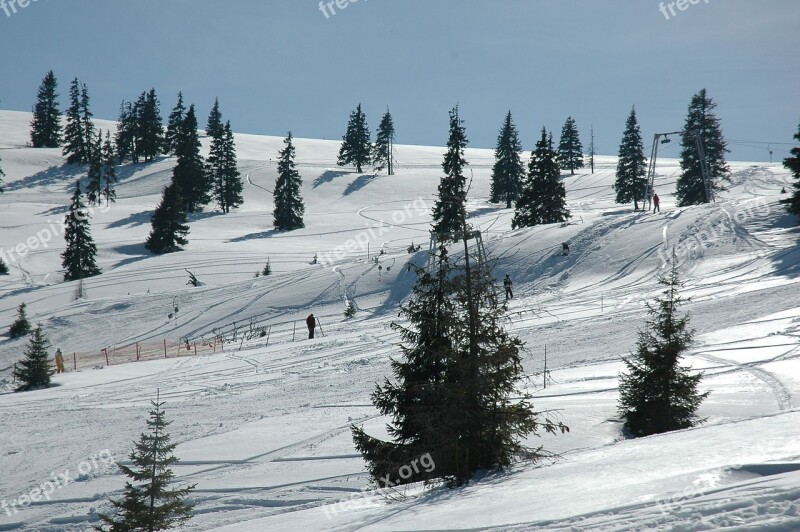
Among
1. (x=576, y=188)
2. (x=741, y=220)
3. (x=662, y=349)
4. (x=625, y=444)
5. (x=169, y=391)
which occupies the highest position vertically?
(x=576, y=188)

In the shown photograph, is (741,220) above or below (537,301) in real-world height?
above

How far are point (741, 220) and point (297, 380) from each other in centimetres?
2879

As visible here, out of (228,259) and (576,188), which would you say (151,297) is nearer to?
(228,259)

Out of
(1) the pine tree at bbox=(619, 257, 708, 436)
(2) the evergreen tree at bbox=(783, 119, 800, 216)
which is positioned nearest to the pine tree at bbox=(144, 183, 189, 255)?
(2) the evergreen tree at bbox=(783, 119, 800, 216)

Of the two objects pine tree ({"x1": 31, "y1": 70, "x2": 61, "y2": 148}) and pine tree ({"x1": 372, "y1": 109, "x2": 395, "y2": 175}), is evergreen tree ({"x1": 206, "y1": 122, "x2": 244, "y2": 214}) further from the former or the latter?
pine tree ({"x1": 31, "y1": 70, "x2": 61, "y2": 148})

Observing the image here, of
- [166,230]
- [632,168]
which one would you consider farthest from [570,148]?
Result: [166,230]

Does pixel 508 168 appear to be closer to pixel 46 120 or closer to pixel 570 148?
pixel 570 148

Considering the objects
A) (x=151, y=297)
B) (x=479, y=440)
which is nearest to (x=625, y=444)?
(x=479, y=440)

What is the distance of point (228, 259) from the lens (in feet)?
164

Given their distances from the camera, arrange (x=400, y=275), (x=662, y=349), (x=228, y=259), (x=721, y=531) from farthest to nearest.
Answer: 1. (x=228, y=259)
2. (x=400, y=275)
3. (x=662, y=349)
4. (x=721, y=531)

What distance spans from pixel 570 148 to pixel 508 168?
27815 millimetres

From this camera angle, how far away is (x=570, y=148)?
97500 mm

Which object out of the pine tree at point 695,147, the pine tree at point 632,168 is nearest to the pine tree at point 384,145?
the pine tree at point 632,168

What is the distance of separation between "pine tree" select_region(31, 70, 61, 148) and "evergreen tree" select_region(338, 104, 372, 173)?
183ft
